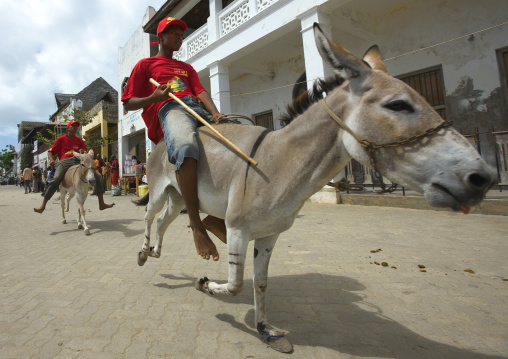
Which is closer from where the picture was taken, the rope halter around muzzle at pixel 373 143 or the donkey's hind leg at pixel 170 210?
the rope halter around muzzle at pixel 373 143

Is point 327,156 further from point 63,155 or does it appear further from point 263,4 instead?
point 263,4

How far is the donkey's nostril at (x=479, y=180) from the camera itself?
1.20 meters

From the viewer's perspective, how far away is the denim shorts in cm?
204

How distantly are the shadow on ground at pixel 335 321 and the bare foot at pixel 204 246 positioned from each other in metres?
0.62

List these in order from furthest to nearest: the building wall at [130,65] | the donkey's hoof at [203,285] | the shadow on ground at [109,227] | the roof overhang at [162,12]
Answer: the building wall at [130,65]
the roof overhang at [162,12]
the shadow on ground at [109,227]
the donkey's hoof at [203,285]

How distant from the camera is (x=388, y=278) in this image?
2930mm

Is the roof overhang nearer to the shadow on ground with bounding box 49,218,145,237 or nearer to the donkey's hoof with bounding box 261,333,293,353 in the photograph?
the shadow on ground with bounding box 49,218,145,237

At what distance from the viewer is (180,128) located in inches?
85.6

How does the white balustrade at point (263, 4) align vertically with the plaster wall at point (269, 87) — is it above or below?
above

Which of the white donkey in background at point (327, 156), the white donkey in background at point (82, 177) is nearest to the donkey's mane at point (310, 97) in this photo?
the white donkey in background at point (327, 156)

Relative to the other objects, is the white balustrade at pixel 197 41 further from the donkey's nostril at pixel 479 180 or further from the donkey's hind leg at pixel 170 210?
the donkey's nostril at pixel 479 180

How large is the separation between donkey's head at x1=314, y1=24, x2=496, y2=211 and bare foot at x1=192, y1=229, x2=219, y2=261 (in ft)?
3.64

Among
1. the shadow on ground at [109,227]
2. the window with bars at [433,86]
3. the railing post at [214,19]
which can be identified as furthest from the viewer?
→ the railing post at [214,19]

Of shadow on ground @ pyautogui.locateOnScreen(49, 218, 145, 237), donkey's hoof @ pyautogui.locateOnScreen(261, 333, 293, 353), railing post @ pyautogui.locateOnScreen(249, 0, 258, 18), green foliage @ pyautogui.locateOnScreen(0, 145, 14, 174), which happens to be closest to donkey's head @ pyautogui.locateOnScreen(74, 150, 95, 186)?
shadow on ground @ pyautogui.locateOnScreen(49, 218, 145, 237)
